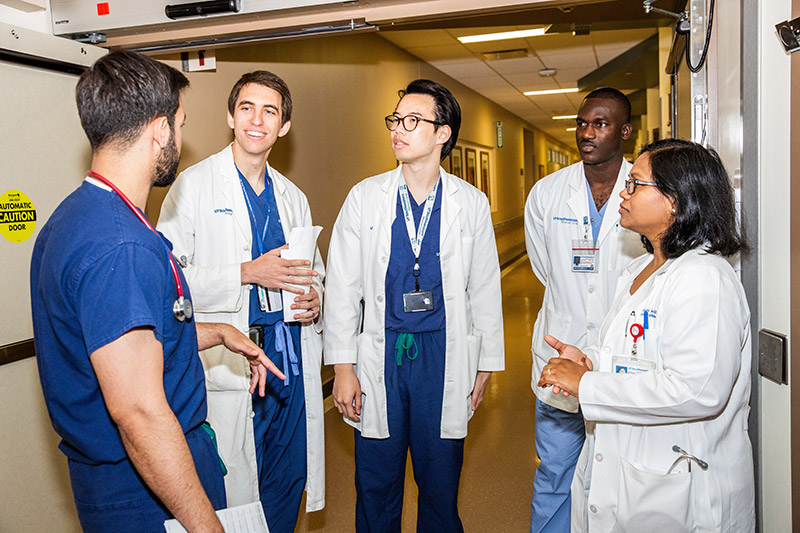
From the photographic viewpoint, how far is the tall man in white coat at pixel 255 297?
2271mm

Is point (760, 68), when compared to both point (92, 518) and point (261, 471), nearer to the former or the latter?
point (92, 518)

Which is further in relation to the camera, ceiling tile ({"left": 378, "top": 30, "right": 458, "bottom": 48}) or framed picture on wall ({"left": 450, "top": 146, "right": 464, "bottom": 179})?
framed picture on wall ({"left": 450, "top": 146, "right": 464, "bottom": 179})

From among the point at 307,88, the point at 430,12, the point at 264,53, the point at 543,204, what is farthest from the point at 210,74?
the point at 543,204

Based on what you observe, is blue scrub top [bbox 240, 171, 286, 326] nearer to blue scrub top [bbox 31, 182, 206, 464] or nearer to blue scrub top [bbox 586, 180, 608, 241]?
blue scrub top [bbox 31, 182, 206, 464]

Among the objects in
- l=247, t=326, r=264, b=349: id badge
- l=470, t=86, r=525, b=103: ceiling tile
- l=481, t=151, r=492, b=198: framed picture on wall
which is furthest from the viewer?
l=481, t=151, r=492, b=198: framed picture on wall

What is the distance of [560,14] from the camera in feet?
12.9

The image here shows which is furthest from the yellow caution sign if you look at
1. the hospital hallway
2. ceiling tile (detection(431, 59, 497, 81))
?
ceiling tile (detection(431, 59, 497, 81))

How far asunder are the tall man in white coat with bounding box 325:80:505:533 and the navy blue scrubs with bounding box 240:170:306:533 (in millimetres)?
225

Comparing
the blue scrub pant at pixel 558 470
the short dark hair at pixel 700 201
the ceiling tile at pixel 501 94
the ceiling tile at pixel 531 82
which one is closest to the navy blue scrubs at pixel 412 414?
the blue scrub pant at pixel 558 470

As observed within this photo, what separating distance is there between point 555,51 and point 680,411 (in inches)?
244

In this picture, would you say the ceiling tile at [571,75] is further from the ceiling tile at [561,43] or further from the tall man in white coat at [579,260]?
the tall man in white coat at [579,260]

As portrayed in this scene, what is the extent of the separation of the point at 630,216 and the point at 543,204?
106 centimetres

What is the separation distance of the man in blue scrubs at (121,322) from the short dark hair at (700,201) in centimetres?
130

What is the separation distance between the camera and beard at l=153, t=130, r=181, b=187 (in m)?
1.41
